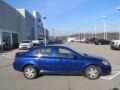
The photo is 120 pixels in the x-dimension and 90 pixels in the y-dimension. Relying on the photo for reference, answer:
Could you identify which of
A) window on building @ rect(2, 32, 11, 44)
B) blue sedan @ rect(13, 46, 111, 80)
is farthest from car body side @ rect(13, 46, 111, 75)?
window on building @ rect(2, 32, 11, 44)

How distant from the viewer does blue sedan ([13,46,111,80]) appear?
1032 cm

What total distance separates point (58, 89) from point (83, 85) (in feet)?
3.72

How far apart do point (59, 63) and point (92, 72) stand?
57.2 inches

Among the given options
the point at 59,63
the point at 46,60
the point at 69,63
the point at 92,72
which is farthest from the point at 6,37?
the point at 92,72

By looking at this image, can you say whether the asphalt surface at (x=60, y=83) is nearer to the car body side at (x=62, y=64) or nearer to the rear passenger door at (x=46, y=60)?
the car body side at (x=62, y=64)

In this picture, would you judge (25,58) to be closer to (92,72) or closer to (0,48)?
(92,72)

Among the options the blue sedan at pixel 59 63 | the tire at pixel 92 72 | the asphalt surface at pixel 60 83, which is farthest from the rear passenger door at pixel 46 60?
the tire at pixel 92 72

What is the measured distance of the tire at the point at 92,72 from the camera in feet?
33.7

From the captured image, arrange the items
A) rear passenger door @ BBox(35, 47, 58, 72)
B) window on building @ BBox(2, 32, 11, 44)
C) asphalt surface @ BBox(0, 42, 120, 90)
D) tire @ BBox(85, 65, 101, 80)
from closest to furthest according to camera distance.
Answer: asphalt surface @ BBox(0, 42, 120, 90), tire @ BBox(85, 65, 101, 80), rear passenger door @ BBox(35, 47, 58, 72), window on building @ BBox(2, 32, 11, 44)

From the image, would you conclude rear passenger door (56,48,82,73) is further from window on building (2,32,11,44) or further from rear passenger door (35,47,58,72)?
window on building (2,32,11,44)

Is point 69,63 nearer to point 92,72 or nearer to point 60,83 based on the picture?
point 92,72

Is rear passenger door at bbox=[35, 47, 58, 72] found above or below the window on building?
below

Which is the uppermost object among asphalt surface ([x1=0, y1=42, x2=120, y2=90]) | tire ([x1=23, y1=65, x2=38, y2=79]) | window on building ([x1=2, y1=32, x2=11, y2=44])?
window on building ([x1=2, y1=32, x2=11, y2=44])

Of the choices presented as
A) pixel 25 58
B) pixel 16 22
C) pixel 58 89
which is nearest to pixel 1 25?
pixel 16 22
